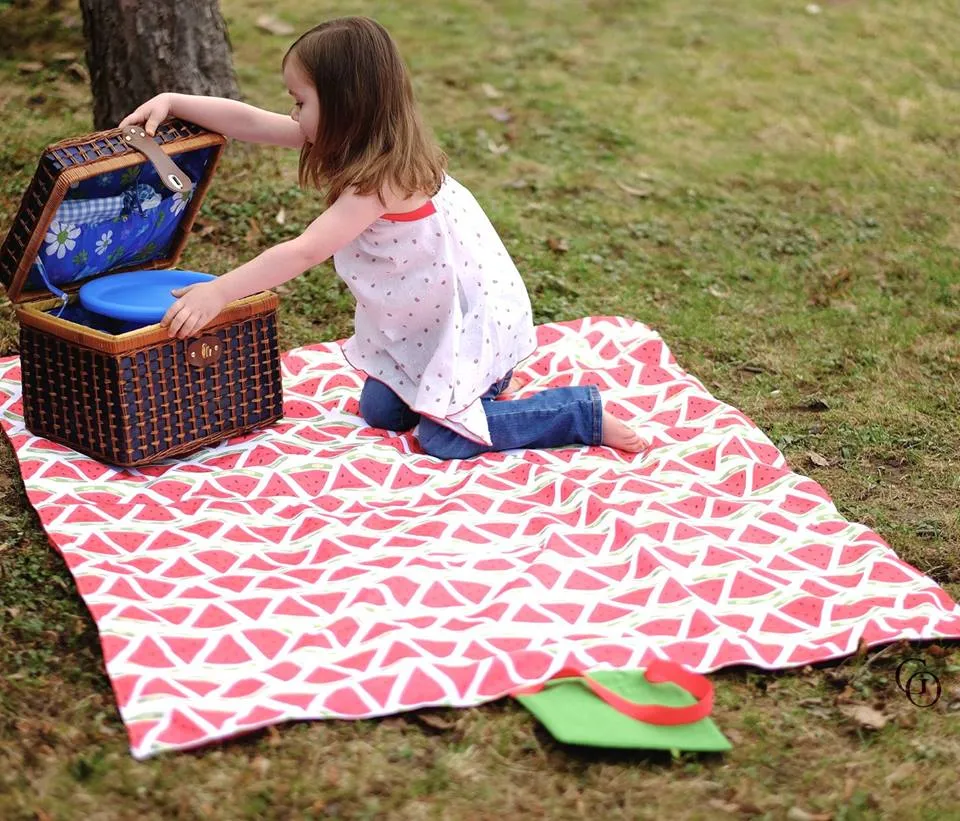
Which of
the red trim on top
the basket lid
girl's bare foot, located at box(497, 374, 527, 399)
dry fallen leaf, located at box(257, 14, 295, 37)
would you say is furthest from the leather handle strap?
dry fallen leaf, located at box(257, 14, 295, 37)

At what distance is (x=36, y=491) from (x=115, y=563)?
43cm

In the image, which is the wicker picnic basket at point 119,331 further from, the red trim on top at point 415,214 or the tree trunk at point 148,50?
the tree trunk at point 148,50

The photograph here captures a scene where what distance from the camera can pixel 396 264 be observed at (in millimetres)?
3438

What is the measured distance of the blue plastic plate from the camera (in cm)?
324

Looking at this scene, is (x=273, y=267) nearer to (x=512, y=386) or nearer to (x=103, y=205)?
(x=103, y=205)

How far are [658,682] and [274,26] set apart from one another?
5098mm

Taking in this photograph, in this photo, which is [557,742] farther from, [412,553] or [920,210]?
[920,210]

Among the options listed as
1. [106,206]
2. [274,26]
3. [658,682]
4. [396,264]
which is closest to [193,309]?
[106,206]

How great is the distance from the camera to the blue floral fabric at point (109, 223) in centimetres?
330

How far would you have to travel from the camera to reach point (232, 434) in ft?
11.6

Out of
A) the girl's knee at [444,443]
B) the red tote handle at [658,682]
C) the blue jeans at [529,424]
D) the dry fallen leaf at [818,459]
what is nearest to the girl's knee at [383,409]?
the blue jeans at [529,424]

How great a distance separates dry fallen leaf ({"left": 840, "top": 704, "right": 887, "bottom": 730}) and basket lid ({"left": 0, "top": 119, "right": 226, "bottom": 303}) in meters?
2.07

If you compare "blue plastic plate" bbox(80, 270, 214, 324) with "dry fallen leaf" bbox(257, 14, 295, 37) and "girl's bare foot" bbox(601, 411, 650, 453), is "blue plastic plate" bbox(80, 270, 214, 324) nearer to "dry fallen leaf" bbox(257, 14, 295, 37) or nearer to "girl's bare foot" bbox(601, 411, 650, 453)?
"girl's bare foot" bbox(601, 411, 650, 453)

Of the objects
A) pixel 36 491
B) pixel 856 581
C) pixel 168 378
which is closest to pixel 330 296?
pixel 168 378
